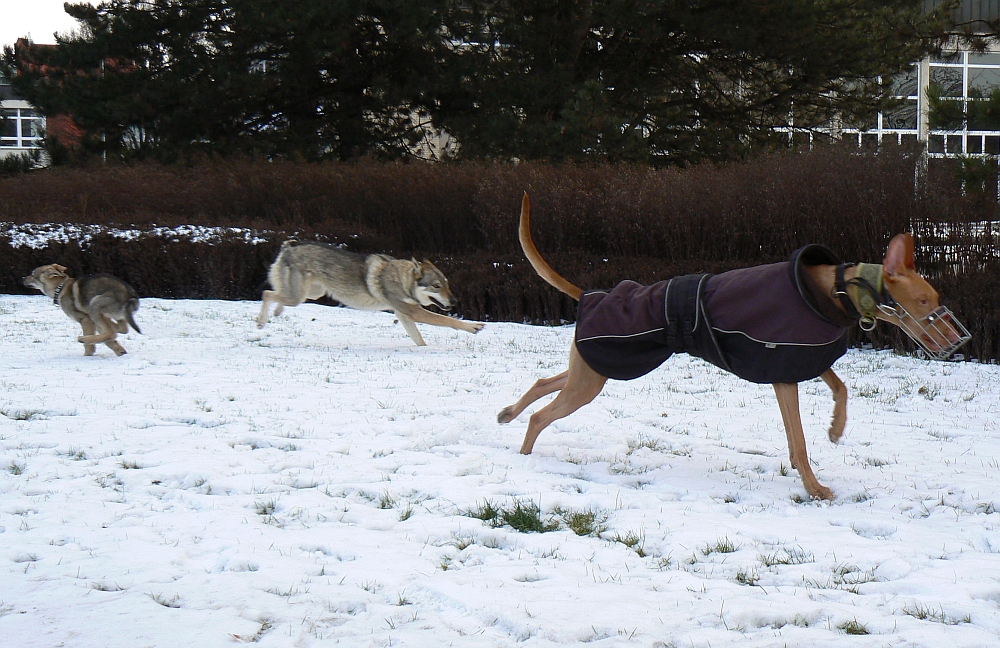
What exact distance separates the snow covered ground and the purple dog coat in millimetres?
666

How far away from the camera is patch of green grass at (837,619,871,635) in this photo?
9.74 ft

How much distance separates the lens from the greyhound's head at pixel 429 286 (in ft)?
32.1

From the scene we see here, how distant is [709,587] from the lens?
3365mm

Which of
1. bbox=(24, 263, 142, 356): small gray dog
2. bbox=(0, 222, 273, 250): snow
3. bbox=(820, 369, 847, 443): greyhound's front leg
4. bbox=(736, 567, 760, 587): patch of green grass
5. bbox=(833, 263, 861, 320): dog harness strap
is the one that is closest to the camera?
bbox=(736, 567, 760, 587): patch of green grass

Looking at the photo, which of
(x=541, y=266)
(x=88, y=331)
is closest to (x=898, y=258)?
(x=541, y=266)

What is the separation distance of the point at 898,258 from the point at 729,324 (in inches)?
33.4

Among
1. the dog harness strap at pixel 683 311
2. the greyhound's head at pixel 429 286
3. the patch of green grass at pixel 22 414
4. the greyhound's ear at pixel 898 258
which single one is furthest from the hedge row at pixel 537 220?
the patch of green grass at pixel 22 414

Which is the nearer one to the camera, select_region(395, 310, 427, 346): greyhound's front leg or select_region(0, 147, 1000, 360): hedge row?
select_region(395, 310, 427, 346): greyhound's front leg

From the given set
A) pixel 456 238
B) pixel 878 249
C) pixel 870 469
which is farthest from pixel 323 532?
pixel 456 238

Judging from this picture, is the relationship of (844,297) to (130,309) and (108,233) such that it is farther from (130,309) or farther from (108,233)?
(108,233)

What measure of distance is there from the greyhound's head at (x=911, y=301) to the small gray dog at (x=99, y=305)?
6.52 meters

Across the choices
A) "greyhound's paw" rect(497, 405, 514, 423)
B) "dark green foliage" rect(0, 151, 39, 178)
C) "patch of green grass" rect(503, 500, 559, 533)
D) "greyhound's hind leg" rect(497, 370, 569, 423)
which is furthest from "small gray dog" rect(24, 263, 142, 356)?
"dark green foliage" rect(0, 151, 39, 178)

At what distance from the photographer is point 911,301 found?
4.30 metres

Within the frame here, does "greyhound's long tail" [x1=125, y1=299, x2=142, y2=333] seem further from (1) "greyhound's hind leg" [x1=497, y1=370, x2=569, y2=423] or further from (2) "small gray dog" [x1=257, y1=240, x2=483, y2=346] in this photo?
Answer: (1) "greyhound's hind leg" [x1=497, y1=370, x2=569, y2=423]
